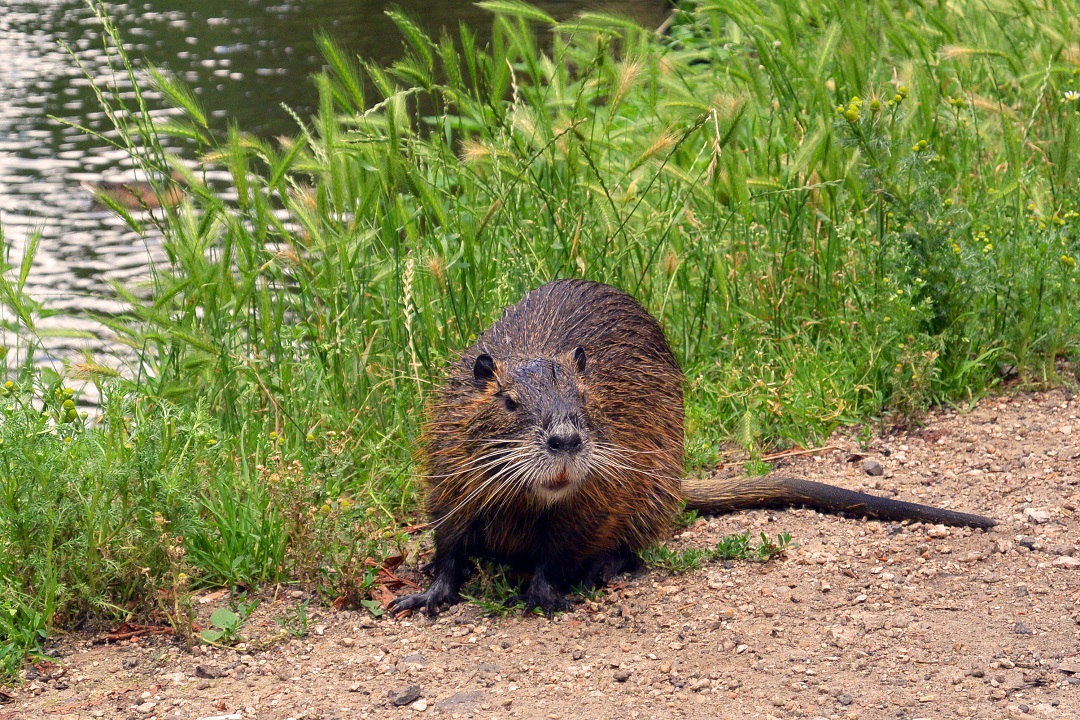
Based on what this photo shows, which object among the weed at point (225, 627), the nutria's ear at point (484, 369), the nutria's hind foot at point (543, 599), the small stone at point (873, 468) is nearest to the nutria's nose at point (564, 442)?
the nutria's ear at point (484, 369)

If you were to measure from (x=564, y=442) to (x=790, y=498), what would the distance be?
3.98 ft

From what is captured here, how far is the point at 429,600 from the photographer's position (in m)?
3.88

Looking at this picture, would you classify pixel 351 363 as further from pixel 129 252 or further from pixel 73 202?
pixel 73 202

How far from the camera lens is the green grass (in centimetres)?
393

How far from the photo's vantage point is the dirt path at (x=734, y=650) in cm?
315

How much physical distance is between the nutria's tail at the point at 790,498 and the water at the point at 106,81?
245cm

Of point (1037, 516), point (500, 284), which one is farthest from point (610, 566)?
point (500, 284)

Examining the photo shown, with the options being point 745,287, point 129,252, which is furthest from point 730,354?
point 129,252

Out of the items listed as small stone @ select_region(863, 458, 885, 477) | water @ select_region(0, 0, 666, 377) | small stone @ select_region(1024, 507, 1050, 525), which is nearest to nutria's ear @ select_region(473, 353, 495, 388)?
small stone @ select_region(863, 458, 885, 477)

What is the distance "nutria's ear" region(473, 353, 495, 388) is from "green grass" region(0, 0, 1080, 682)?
2.20 ft

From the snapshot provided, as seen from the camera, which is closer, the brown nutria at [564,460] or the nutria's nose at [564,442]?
the nutria's nose at [564,442]

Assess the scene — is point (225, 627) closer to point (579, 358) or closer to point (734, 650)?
point (579, 358)

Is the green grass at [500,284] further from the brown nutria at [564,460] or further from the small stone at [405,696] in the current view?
the small stone at [405,696]

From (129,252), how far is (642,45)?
398cm
